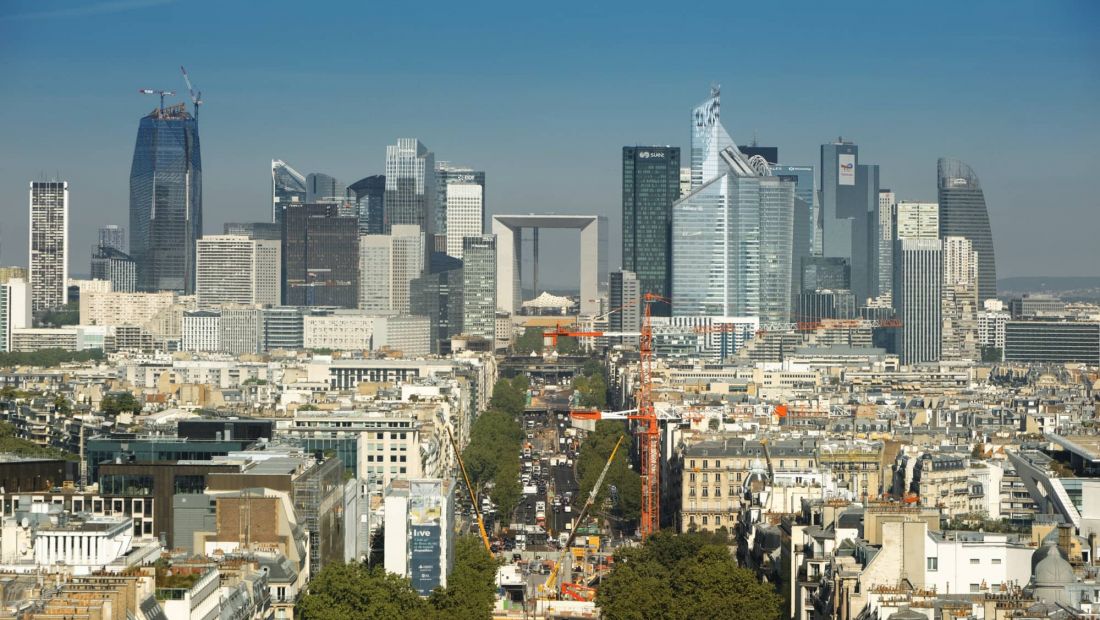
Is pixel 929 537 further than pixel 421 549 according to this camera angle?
No

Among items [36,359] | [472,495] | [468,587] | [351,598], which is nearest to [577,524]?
[472,495]

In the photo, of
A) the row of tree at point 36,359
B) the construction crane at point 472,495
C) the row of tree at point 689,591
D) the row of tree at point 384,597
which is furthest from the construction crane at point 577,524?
the row of tree at point 36,359

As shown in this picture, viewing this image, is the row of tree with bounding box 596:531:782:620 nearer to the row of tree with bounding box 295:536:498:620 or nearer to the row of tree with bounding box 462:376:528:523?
the row of tree with bounding box 295:536:498:620

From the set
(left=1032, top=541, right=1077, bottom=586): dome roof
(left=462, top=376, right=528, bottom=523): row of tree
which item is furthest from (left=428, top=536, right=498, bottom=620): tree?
(left=462, top=376, right=528, bottom=523): row of tree

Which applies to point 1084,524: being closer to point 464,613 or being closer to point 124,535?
point 464,613

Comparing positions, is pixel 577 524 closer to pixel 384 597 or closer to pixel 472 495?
pixel 472 495

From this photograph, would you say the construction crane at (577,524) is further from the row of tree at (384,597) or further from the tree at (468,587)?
the row of tree at (384,597)

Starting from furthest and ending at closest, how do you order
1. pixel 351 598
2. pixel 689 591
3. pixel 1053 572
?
1. pixel 689 591
2. pixel 351 598
3. pixel 1053 572

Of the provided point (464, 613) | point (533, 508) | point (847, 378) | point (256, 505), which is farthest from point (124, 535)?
point (847, 378)
